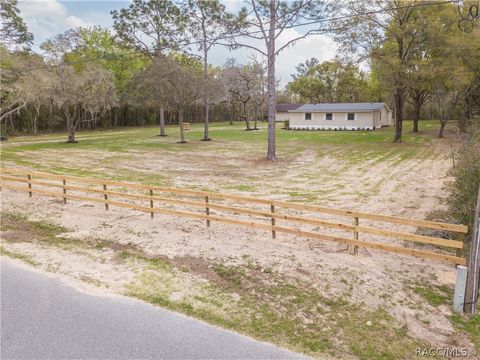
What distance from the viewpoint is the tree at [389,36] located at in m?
21.5

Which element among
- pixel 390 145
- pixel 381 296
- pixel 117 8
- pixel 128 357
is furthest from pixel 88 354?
pixel 117 8

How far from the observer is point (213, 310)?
498 centimetres

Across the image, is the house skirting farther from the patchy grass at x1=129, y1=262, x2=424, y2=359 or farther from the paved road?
the paved road

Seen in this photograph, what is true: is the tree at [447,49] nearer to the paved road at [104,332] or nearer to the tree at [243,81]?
the tree at [243,81]

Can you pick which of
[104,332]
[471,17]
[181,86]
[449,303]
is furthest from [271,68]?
[104,332]

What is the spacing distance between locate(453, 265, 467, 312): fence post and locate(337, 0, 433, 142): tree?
62.3ft

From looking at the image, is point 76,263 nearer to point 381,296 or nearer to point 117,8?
point 381,296

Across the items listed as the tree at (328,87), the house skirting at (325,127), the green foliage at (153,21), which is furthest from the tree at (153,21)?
the tree at (328,87)

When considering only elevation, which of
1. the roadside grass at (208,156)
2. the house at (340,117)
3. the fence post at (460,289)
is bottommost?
the fence post at (460,289)

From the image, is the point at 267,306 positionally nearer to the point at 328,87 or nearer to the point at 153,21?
the point at 153,21

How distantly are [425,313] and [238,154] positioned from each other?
55.0ft

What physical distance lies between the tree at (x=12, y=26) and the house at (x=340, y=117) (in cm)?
2548

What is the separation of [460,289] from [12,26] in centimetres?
2979

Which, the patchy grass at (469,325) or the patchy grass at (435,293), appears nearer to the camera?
the patchy grass at (469,325)
